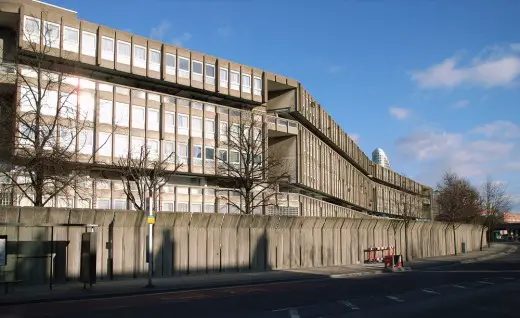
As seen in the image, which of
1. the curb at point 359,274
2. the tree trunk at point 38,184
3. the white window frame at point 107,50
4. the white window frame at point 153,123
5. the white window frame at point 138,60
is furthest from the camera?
the white window frame at point 153,123

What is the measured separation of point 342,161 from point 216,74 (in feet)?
117

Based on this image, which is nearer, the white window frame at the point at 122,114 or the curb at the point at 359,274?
the curb at the point at 359,274

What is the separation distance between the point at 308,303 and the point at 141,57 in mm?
43454

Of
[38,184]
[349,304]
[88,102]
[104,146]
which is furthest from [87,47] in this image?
[349,304]

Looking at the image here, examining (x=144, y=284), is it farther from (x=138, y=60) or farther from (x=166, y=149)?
(x=138, y=60)

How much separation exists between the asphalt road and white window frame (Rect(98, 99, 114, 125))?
3352cm

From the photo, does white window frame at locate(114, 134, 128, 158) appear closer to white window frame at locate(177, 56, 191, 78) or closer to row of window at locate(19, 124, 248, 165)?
row of window at locate(19, 124, 248, 165)

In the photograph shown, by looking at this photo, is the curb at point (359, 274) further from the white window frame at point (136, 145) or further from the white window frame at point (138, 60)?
the white window frame at point (138, 60)

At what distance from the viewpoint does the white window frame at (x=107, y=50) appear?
51.9 m

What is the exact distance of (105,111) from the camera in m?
51.8

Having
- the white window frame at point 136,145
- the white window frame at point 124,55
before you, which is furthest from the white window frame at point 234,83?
the white window frame at point 136,145

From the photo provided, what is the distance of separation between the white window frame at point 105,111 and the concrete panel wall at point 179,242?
1014 inches

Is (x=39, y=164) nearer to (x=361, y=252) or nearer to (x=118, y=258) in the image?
(x=118, y=258)

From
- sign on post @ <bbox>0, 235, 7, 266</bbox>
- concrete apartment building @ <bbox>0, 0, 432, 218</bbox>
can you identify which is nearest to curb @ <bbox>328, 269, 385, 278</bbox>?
sign on post @ <bbox>0, 235, 7, 266</bbox>
